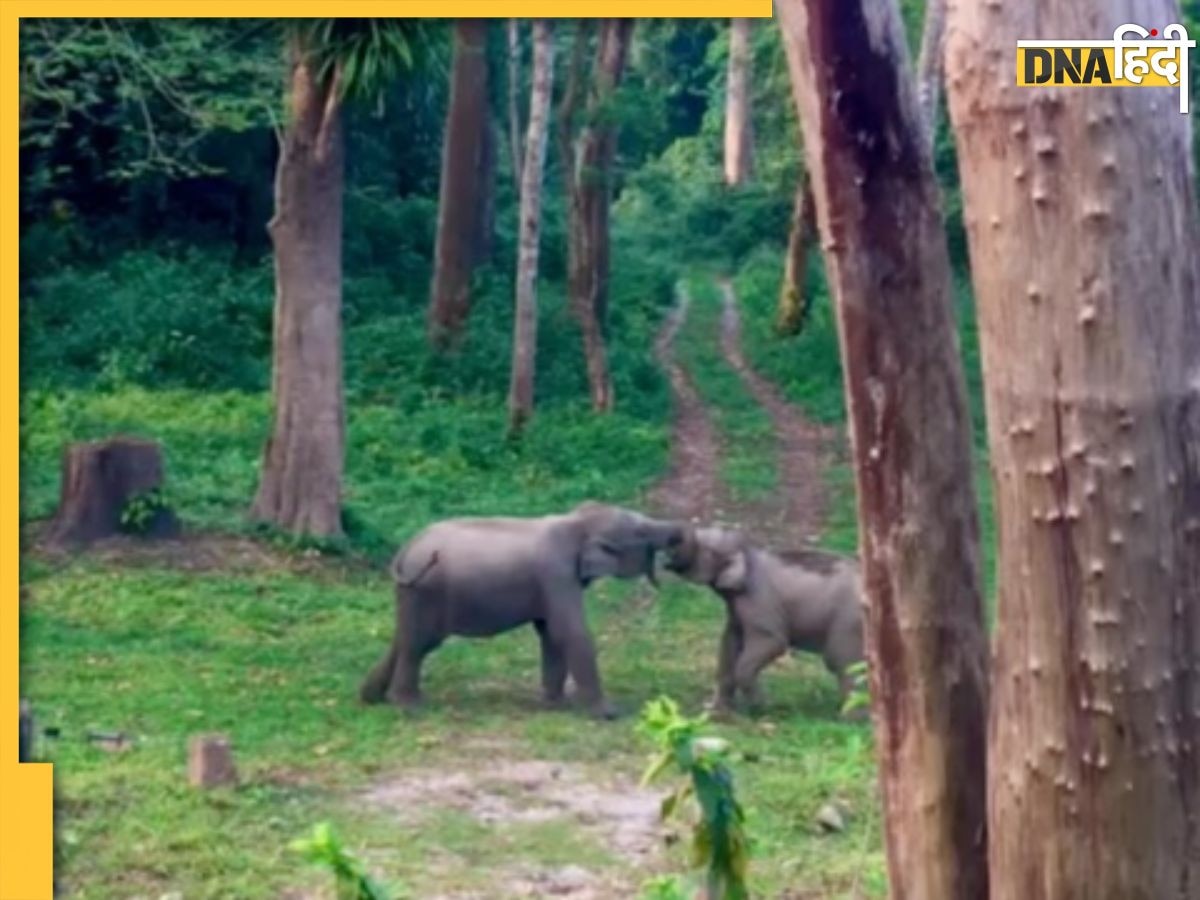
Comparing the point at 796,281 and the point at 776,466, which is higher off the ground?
the point at 796,281

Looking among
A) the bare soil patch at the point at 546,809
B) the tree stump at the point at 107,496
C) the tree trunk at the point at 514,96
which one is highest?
the tree trunk at the point at 514,96

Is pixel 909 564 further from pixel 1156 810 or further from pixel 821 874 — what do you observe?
pixel 821 874

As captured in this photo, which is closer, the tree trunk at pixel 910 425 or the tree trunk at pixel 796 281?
the tree trunk at pixel 910 425

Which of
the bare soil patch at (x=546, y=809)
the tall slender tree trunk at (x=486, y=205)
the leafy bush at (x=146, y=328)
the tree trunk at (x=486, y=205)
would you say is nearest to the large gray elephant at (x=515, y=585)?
the bare soil patch at (x=546, y=809)

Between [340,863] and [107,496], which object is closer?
[340,863]

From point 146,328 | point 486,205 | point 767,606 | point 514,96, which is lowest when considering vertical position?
point 767,606

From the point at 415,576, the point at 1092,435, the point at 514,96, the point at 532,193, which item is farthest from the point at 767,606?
the point at 514,96

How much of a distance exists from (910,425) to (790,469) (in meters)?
13.5

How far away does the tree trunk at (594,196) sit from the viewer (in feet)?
61.5

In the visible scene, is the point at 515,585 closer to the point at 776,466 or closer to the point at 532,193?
the point at 532,193

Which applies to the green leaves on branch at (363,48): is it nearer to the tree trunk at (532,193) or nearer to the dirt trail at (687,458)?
the tree trunk at (532,193)

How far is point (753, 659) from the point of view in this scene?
10.3m

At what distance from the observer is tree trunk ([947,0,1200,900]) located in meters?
3.59

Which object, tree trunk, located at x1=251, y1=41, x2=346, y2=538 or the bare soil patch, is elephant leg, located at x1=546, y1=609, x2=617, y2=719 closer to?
the bare soil patch
